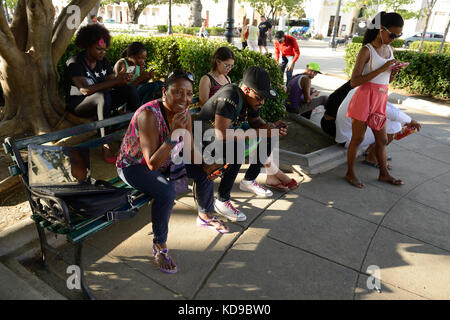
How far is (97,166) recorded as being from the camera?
4.20 metres

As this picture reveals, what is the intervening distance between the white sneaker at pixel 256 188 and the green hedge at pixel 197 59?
5.24ft

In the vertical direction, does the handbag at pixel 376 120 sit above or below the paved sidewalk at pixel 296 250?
above

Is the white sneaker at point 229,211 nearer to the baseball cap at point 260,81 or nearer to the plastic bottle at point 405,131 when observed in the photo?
the baseball cap at point 260,81

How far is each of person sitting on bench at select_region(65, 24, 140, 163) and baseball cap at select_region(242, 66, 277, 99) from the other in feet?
5.63

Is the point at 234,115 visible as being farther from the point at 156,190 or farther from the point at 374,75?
the point at 374,75

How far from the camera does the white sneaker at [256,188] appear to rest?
388cm

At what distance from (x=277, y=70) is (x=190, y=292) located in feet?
13.0

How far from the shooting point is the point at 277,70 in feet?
17.6

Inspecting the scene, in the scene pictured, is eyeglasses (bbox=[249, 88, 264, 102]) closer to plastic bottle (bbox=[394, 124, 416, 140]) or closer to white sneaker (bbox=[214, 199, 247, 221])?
white sneaker (bbox=[214, 199, 247, 221])

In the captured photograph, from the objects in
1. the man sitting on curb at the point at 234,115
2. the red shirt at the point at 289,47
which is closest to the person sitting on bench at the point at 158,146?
the man sitting on curb at the point at 234,115

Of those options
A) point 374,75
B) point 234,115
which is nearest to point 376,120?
point 374,75

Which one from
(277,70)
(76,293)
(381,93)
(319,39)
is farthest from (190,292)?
(319,39)

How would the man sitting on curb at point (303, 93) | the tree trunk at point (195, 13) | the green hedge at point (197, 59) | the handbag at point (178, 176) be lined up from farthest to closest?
1. the tree trunk at point (195, 13)
2. the man sitting on curb at point (303, 93)
3. the green hedge at point (197, 59)
4. the handbag at point (178, 176)
